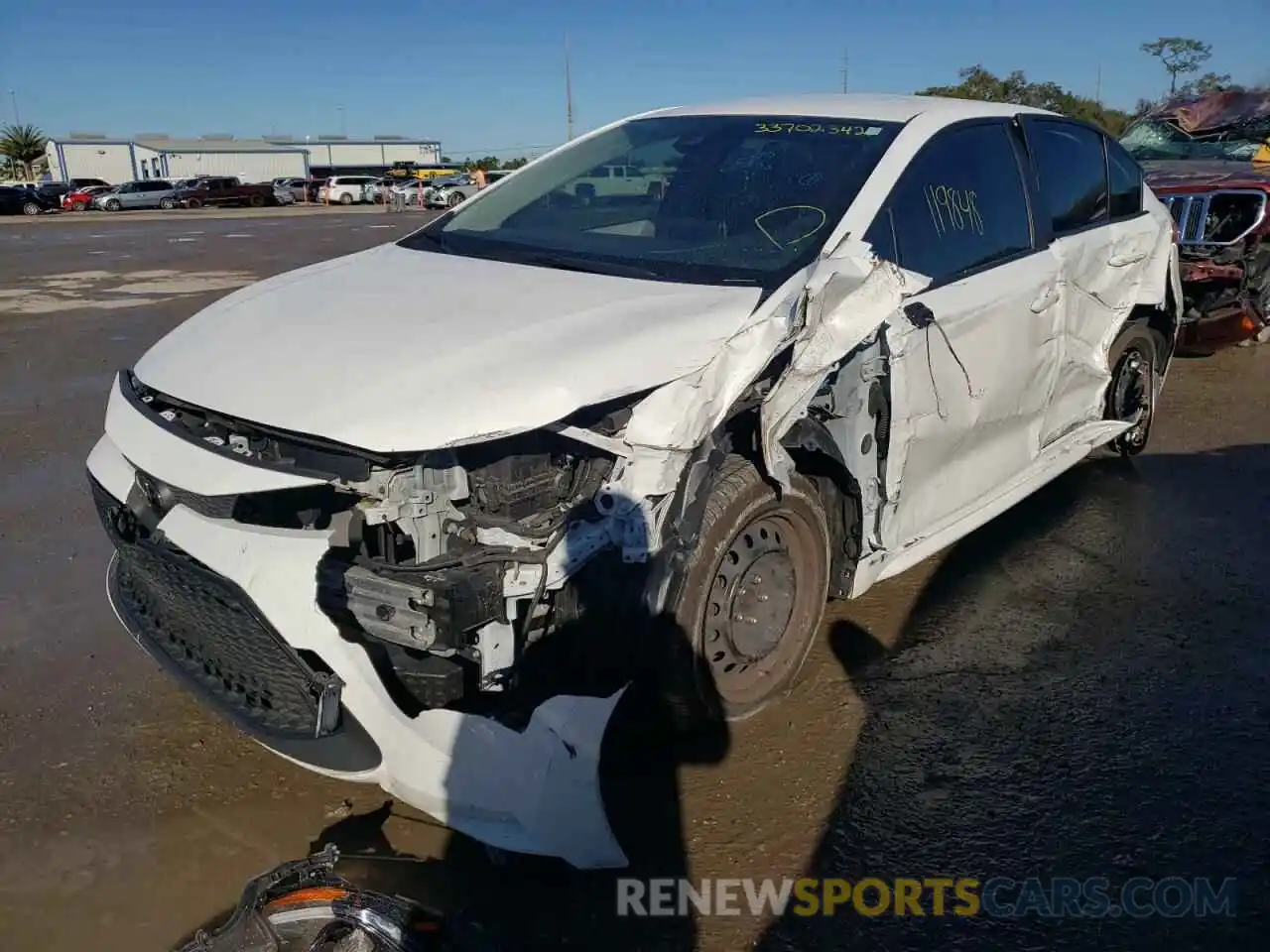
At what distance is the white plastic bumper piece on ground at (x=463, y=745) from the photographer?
7.75ft

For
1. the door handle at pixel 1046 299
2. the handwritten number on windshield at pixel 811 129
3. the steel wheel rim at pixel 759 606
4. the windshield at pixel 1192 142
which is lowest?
the steel wheel rim at pixel 759 606

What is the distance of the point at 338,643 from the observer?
2.38 metres

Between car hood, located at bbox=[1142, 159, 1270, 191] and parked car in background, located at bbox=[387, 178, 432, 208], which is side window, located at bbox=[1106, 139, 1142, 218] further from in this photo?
parked car in background, located at bbox=[387, 178, 432, 208]

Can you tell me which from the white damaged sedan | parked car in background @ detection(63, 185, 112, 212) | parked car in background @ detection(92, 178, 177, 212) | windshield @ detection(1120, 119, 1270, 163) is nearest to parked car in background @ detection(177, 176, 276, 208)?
parked car in background @ detection(92, 178, 177, 212)

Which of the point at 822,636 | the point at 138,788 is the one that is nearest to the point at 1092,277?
the point at 822,636

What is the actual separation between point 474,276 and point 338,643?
139 cm

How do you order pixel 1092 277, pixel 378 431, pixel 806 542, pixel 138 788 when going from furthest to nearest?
pixel 1092 277
pixel 806 542
pixel 138 788
pixel 378 431

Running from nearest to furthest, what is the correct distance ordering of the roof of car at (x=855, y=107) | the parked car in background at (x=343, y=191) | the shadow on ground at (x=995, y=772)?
A: the shadow on ground at (x=995, y=772), the roof of car at (x=855, y=107), the parked car in background at (x=343, y=191)

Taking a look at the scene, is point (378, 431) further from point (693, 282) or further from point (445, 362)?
point (693, 282)

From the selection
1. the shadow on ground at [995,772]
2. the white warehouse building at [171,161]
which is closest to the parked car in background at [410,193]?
the white warehouse building at [171,161]

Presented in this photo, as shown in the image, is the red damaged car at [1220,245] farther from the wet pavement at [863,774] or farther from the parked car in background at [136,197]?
the parked car in background at [136,197]

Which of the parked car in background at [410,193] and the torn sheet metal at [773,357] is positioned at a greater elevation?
the parked car in background at [410,193]

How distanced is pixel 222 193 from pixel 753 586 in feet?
148

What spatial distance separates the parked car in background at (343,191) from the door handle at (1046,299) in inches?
1809
